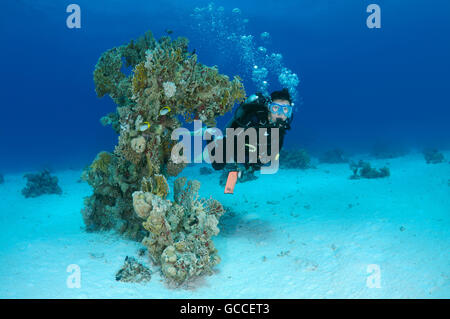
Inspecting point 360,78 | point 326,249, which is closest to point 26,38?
point 326,249

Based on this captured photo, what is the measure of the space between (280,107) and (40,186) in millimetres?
13276

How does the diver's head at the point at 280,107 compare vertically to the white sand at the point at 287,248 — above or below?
above

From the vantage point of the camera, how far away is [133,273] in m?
5.21

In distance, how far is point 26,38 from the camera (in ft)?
182

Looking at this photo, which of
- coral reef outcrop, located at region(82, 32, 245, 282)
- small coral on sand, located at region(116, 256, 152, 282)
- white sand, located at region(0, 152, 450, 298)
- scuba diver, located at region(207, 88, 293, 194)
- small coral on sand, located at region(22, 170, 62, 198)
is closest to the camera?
white sand, located at region(0, 152, 450, 298)

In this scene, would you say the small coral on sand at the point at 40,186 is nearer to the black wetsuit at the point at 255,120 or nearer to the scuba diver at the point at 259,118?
the scuba diver at the point at 259,118

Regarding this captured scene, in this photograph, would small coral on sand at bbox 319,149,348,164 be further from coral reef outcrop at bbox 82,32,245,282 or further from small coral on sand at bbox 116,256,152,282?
small coral on sand at bbox 116,256,152,282

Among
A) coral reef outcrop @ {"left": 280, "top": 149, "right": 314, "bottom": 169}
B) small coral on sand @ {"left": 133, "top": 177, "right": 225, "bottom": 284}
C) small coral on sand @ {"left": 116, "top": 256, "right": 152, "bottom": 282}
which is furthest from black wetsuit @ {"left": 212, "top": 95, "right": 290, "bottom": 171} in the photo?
coral reef outcrop @ {"left": 280, "top": 149, "right": 314, "bottom": 169}

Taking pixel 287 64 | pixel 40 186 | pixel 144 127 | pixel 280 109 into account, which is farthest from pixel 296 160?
pixel 287 64

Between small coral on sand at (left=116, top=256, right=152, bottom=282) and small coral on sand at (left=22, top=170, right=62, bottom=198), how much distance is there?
10.7 m

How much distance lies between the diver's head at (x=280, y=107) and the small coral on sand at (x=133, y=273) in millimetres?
4037

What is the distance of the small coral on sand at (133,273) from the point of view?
5148 millimetres

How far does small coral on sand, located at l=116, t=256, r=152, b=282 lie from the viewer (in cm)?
515

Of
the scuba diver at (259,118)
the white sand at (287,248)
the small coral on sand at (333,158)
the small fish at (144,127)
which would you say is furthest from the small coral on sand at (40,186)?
the small coral on sand at (333,158)
